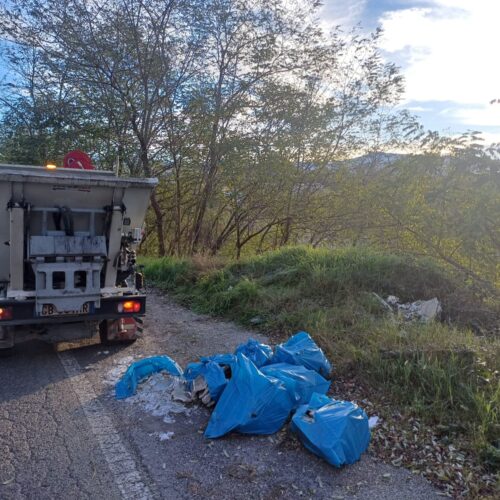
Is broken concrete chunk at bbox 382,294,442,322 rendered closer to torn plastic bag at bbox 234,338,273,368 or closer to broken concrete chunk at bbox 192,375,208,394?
torn plastic bag at bbox 234,338,273,368

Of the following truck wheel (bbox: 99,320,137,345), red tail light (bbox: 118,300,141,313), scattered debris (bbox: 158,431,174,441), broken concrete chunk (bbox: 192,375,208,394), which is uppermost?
red tail light (bbox: 118,300,141,313)

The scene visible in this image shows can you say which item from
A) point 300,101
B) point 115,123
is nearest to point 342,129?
point 300,101

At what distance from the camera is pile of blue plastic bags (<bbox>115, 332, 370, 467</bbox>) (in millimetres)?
2977

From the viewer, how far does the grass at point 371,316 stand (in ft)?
11.6

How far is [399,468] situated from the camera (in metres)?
2.96

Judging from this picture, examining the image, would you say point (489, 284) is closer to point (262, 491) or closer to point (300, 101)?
point (262, 491)

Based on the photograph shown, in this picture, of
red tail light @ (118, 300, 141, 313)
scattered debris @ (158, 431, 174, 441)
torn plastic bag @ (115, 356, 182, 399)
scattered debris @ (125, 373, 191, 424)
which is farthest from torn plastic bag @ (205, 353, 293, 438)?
red tail light @ (118, 300, 141, 313)

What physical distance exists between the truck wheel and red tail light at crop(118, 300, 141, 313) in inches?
14.4

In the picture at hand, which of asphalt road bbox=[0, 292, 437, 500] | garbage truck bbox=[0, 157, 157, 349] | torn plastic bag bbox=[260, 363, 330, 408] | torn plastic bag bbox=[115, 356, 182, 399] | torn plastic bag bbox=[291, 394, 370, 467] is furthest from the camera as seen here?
garbage truck bbox=[0, 157, 157, 349]

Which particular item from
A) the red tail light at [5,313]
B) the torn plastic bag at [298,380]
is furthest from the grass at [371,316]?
the red tail light at [5,313]

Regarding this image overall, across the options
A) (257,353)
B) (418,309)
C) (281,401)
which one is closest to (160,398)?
(257,353)

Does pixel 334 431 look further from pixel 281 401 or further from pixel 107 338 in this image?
pixel 107 338

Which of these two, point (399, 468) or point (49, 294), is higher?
point (49, 294)

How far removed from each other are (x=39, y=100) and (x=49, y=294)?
1099cm
